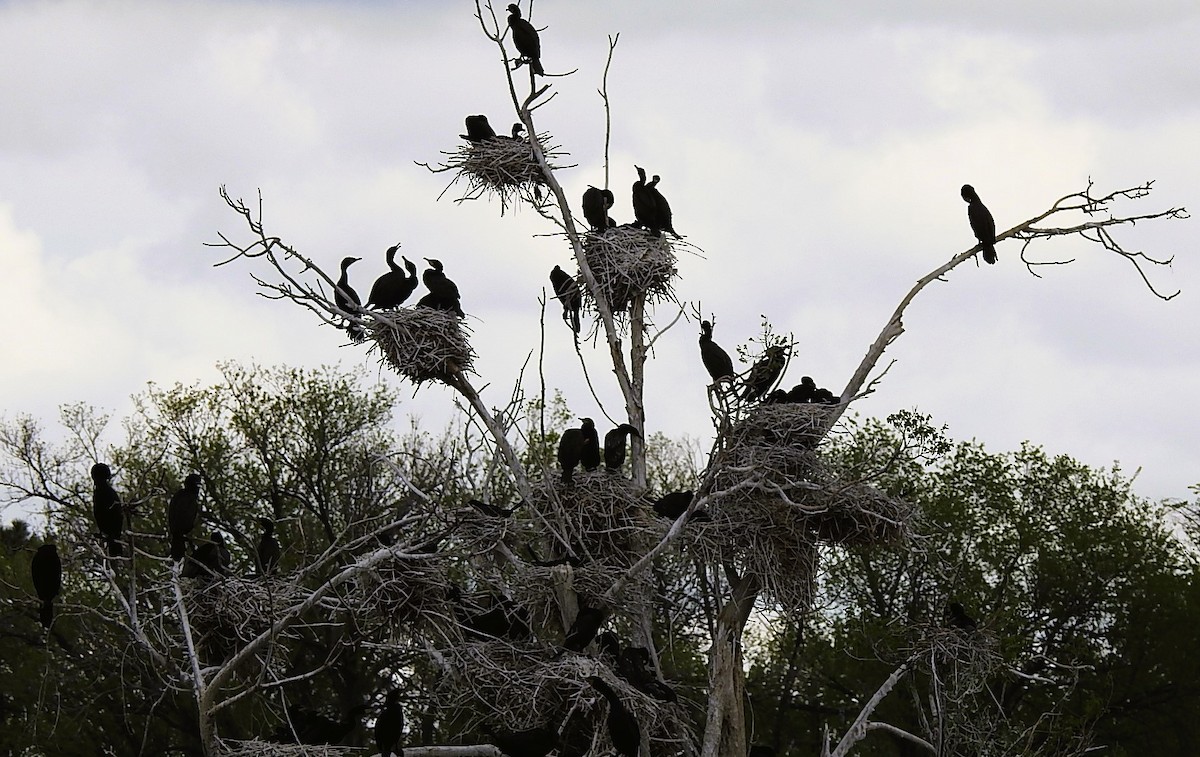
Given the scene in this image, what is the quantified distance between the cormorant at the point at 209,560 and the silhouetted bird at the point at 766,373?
394 centimetres

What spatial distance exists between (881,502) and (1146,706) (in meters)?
15.5

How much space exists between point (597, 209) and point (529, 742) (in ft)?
16.0

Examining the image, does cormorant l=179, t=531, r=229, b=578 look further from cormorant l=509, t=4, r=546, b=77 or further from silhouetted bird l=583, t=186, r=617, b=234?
cormorant l=509, t=4, r=546, b=77

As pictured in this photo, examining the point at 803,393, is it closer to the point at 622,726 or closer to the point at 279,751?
the point at 622,726

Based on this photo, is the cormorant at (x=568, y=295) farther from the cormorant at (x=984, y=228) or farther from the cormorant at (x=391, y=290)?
the cormorant at (x=984, y=228)

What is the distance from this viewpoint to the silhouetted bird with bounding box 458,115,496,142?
1235 cm

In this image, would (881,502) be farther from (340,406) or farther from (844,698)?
(340,406)

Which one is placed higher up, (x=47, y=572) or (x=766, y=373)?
(x=766, y=373)

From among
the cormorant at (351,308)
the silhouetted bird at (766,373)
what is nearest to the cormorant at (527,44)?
the cormorant at (351,308)

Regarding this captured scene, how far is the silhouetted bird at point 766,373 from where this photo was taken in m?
9.48

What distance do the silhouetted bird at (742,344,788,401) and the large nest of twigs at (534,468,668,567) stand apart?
1.24m

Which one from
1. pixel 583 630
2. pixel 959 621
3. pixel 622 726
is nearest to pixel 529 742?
pixel 622 726

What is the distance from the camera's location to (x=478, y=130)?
1238 centimetres

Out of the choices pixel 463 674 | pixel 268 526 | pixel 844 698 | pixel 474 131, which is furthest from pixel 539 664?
pixel 844 698
